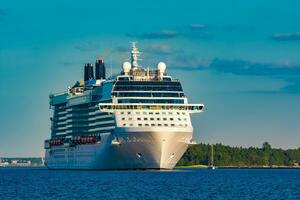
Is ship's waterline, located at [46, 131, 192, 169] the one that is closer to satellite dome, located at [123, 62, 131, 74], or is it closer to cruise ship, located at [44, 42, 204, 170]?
cruise ship, located at [44, 42, 204, 170]

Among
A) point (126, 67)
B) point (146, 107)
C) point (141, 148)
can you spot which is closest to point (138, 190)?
point (141, 148)

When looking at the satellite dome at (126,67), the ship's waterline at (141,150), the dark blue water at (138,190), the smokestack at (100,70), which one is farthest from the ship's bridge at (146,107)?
the smokestack at (100,70)

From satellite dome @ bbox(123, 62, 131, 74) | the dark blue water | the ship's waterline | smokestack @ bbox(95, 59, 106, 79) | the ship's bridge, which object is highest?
smokestack @ bbox(95, 59, 106, 79)

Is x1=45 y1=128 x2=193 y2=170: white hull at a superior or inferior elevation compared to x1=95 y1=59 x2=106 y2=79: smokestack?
inferior

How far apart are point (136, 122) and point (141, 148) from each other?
413cm

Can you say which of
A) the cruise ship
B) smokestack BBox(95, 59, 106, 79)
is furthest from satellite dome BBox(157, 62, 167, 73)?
smokestack BBox(95, 59, 106, 79)

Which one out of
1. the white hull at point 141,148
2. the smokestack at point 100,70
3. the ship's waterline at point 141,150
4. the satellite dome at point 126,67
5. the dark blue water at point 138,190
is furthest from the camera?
the smokestack at point 100,70

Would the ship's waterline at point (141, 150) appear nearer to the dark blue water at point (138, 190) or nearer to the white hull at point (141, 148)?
the white hull at point (141, 148)

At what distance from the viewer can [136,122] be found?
509ft

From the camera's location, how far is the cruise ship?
15375 cm

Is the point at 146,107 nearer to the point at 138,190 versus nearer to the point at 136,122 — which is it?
the point at 136,122

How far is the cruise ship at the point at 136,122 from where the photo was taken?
504 feet

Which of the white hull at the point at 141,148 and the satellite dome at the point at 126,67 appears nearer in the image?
the white hull at the point at 141,148

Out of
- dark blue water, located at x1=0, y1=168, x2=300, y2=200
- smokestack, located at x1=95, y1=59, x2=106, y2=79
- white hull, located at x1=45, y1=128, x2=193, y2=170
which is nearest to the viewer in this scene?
dark blue water, located at x1=0, y1=168, x2=300, y2=200
